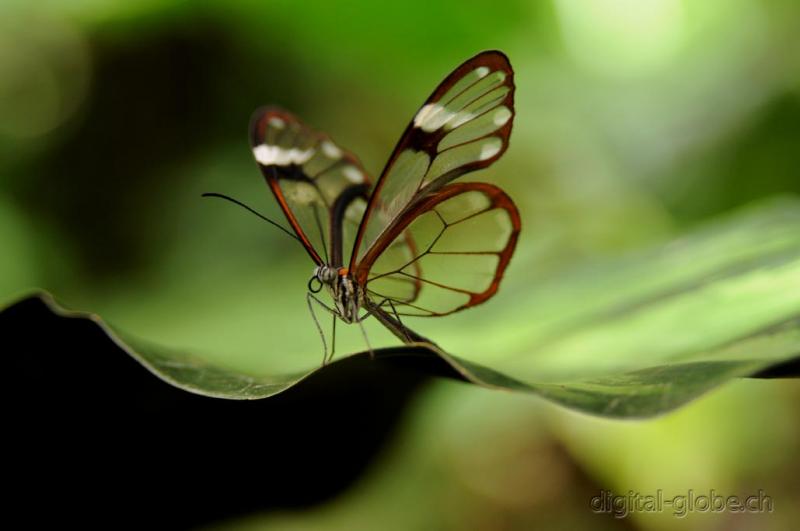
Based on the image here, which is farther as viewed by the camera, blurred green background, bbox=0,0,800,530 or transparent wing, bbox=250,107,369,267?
blurred green background, bbox=0,0,800,530

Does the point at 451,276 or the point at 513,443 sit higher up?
the point at 451,276

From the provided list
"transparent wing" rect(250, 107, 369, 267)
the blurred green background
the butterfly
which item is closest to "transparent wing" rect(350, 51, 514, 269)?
the butterfly

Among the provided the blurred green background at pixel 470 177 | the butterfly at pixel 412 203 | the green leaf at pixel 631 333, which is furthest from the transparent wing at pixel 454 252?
the blurred green background at pixel 470 177

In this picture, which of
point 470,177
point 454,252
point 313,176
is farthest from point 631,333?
point 470,177

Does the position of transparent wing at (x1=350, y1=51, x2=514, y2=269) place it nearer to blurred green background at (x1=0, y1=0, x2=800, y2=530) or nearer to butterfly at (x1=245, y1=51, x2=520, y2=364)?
butterfly at (x1=245, y1=51, x2=520, y2=364)

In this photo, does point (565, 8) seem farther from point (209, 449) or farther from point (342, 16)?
point (209, 449)

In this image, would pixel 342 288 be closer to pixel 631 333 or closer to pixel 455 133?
pixel 455 133

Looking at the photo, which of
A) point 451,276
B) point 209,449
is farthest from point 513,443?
point 209,449
